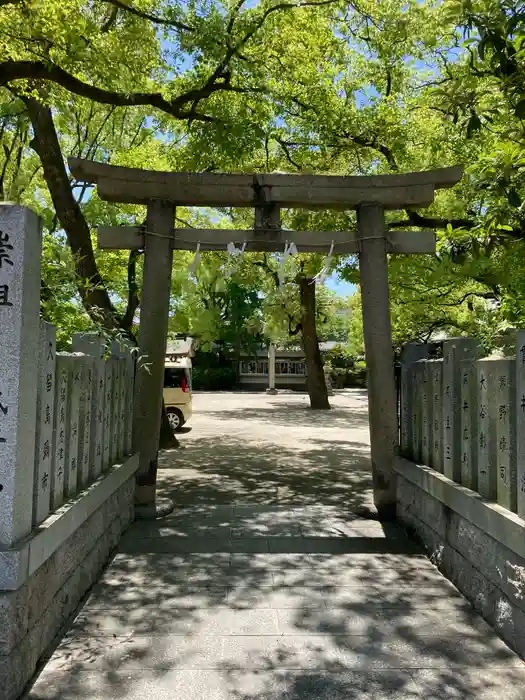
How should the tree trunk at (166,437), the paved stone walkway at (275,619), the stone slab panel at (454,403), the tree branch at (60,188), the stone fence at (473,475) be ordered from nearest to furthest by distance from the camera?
the paved stone walkway at (275,619) < the stone fence at (473,475) < the stone slab panel at (454,403) < the tree branch at (60,188) < the tree trunk at (166,437)

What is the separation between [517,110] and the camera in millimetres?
3576

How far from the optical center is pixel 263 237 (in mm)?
6605

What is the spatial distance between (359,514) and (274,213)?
144 inches

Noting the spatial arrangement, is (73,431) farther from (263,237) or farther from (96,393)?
(263,237)

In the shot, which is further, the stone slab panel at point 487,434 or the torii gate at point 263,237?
the torii gate at point 263,237

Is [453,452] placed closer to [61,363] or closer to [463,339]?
[463,339]

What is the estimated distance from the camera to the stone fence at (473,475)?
3.46 meters

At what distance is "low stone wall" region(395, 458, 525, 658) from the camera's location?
340cm

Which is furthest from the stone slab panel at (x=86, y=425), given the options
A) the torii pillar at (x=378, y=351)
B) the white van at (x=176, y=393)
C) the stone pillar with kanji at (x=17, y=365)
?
the white van at (x=176, y=393)

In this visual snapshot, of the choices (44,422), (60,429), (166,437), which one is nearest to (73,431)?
(60,429)

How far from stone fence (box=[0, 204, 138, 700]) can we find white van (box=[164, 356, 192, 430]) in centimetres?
1096

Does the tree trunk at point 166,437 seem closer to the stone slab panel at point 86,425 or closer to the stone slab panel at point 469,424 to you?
the stone slab panel at point 86,425

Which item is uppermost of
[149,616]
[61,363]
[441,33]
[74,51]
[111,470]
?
[441,33]

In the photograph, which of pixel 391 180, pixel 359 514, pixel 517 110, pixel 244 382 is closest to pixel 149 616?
pixel 359 514
